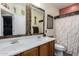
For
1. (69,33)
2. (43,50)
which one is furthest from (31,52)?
(69,33)

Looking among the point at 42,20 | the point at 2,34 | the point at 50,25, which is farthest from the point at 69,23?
the point at 2,34

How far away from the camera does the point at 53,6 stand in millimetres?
1357

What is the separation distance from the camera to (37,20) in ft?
4.58

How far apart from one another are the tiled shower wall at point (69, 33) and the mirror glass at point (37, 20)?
22 cm

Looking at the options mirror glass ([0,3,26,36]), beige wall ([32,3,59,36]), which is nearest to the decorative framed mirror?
beige wall ([32,3,59,36])

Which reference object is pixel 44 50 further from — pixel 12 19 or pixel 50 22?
pixel 12 19

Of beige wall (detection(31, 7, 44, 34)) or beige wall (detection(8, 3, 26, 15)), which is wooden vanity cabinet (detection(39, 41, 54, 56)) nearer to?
beige wall (detection(31, 7, 44, 34))

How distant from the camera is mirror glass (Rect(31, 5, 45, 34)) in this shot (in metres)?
1.39

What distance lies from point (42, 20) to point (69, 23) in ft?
1.30

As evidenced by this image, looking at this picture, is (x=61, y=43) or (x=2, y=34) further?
(x=61, y=43)

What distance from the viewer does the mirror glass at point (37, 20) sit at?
1.39m

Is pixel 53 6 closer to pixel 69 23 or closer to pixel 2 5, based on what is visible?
pixel 69 23

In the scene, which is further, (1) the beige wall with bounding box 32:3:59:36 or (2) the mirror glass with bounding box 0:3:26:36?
(1) the beige wall with bounding box 32:3:59:36

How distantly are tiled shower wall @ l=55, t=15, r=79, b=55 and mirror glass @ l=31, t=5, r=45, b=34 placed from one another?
223 millimetres
